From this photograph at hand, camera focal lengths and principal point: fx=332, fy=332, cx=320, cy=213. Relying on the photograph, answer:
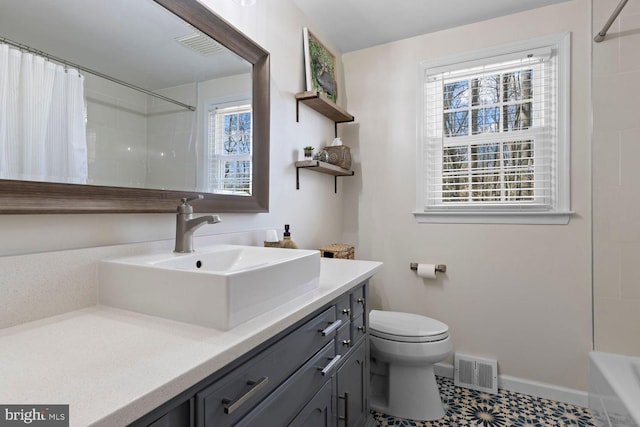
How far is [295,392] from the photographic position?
37.1 inches

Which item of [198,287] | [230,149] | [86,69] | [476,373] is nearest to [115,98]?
[86,69]

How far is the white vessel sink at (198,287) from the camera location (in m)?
0.76

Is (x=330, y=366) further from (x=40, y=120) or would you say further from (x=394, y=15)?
(x=394, y=15)

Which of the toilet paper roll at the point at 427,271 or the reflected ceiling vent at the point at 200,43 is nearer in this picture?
the reflected ceiling vent at the point at 200,43

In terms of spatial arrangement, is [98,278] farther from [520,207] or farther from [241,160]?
[520,207]

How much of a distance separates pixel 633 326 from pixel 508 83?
5.29 ft

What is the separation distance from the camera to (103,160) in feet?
3.33

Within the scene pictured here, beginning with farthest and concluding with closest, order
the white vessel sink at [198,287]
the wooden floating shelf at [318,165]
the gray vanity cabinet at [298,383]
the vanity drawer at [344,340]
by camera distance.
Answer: the wooden floating shelf at [318,165]
the vanity drawer at [344,340]
the white vessel sink at [198,287]
the gray vanity cabinet at [298,383]

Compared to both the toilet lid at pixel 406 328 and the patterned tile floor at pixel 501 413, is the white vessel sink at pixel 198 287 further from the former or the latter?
the patterned tile floor at pixel 501 413

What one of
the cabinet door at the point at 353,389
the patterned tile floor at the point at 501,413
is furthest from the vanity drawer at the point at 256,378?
the patterned tile floor at the point at 501,413

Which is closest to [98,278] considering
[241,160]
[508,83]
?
[241,160]

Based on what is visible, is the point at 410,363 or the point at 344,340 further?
the point at 410,363

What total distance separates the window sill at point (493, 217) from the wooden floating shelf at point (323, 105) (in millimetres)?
884

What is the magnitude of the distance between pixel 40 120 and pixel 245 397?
34.5 inches
